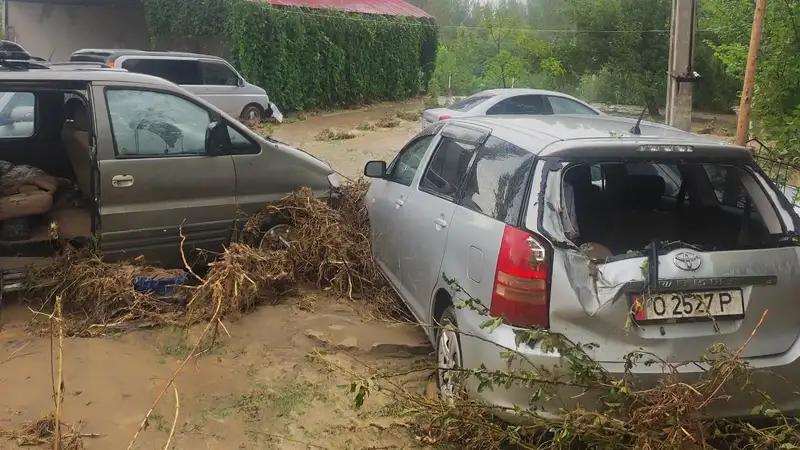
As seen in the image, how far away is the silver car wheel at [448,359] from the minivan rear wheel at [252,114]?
14772 mm

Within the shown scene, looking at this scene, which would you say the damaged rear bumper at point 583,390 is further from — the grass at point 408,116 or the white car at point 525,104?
the grass at point 408,116

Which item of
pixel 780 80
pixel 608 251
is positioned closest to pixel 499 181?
pixel 608 251

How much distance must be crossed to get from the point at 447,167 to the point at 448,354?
1241mm

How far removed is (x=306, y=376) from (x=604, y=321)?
2.07 metres

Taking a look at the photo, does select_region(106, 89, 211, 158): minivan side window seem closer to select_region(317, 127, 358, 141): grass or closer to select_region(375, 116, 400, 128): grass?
select_region(317, 127, 358, 141): grass

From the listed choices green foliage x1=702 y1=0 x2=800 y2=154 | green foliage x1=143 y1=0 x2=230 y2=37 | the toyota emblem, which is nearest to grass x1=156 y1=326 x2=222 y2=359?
the toyota emblem

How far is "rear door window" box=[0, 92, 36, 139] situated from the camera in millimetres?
6188

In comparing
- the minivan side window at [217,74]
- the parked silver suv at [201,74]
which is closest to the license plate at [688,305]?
the parked silver suv at [201,74]

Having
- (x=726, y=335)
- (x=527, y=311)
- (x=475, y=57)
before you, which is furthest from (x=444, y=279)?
(x=475, y=57)

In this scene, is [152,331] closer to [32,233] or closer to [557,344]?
[32,233]

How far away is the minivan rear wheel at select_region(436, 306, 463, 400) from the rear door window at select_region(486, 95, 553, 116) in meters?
10.0

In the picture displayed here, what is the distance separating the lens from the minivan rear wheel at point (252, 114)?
707 inches

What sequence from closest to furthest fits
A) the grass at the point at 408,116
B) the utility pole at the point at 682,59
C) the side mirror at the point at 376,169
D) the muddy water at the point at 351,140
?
the side mirror at the point at 376,169 → the utility pole at the point at 682,59 → the muddy water at the point at 351,140 → the grass at the point at 408,116

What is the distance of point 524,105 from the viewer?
13844mm
